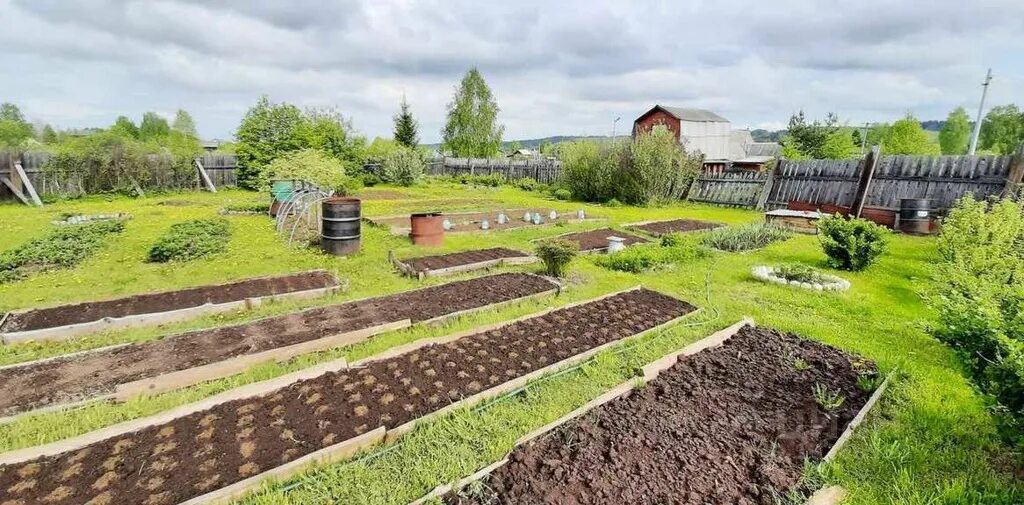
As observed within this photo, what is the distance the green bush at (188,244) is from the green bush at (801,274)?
31.4 ft

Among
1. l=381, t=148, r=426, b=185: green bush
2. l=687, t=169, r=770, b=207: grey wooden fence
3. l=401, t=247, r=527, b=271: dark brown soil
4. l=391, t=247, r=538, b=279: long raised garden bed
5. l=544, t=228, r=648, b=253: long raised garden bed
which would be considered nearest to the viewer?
l=391, t=247, r=538, b=279: long raised garden bed

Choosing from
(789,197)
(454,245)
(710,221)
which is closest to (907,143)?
(789,197)

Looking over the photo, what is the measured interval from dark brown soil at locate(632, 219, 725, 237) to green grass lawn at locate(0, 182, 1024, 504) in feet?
7.37

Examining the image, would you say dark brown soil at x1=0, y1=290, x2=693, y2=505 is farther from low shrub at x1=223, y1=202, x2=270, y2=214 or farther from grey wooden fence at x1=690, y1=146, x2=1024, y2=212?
grey wooden fence at x1=690, y1=146, x2=1024, y2=212

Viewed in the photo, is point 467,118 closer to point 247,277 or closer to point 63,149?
point 63,149

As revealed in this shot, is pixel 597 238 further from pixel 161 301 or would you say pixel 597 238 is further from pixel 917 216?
pixel 917 216

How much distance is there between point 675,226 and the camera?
11500 millimetres

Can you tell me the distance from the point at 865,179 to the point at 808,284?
882 cm

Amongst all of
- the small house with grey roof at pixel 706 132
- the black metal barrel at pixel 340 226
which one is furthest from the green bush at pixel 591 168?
the small house with grey roof at pixel 706 132

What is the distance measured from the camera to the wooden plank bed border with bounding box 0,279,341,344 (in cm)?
434

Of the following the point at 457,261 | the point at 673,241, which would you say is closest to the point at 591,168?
the point at 673,241

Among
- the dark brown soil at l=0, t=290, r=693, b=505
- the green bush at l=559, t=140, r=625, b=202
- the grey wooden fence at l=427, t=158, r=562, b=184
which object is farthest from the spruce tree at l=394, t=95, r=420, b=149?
the dark brown soil at l=0, t=290, r=693, b=505

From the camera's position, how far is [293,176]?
11.5 metres

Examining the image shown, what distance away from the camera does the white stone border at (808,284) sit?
634 cm
